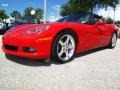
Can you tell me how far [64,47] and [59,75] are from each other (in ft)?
3.60

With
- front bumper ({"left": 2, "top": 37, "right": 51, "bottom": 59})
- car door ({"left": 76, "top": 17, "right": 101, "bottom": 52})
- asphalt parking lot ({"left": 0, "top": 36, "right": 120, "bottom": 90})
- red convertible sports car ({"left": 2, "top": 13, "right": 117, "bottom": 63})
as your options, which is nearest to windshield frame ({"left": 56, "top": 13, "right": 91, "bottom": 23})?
red convertible sports car ({"left": 2, "top": 13, "right": 117, "bottom": 63})

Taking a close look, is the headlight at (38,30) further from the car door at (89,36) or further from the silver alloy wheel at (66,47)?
the car door at (89,36)

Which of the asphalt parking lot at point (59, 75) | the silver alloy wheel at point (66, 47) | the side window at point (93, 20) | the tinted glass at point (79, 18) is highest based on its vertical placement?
the tinted glass at point (79, 18)

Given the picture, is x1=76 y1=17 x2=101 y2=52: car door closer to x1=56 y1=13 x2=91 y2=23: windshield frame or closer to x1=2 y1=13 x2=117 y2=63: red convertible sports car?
x1=2 y1=13 x2=117 y2=63: red convertible sports car

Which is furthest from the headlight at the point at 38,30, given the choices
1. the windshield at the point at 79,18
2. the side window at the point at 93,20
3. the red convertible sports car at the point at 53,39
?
the side window at the point at 93,20

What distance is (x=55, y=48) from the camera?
15.2ft

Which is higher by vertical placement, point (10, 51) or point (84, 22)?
point (84, 22)

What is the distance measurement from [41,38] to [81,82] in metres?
1.23

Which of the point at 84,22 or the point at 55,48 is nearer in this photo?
the point at 55,48

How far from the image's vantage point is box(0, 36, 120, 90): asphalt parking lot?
11.5ft

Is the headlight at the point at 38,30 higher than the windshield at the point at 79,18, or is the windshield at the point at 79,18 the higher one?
the windshield at the point at 79,18

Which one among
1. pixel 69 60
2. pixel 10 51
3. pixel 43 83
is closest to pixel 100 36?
pixel 69 60

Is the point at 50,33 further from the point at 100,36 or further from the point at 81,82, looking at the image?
the point at 100,36

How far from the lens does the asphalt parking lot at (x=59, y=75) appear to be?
3506 mm
